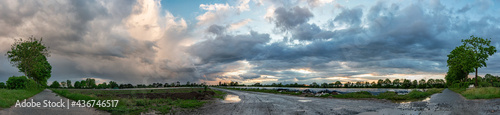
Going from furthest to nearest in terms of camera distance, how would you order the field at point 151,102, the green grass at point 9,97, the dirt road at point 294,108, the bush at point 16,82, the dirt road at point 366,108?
1. the bush at point 16,82
2. the field at point 151,102
3. the green grass at point 9,97
4. the dirt road at point 294,108
5. the dirt road at point 366,108

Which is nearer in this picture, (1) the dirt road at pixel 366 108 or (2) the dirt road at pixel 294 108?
(1) the dirt road at pixel 366 108

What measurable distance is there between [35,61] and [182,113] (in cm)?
5752

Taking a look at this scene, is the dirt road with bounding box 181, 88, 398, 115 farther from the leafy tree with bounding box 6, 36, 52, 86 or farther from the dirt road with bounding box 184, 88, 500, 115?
the leafy tree with bounding box 6, 36, 52, 86

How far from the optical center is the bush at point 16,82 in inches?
1562

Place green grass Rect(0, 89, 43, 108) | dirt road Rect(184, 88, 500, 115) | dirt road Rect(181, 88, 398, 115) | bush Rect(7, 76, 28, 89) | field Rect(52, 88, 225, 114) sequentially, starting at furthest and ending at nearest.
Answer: bush Rect(7, 76, 28, 89), field Rect(52, 88, 225, 114), green grass Rect(0, 89, 43, 108), dirt road Rect(181, 88, 398, 115), dirt road Rect(184, 88, 500, 115)

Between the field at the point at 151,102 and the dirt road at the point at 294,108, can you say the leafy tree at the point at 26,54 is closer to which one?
the field at the point at 151,102

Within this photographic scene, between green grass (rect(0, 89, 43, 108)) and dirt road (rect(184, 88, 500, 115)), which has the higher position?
green grass (rect(0, 89, 43, 108))

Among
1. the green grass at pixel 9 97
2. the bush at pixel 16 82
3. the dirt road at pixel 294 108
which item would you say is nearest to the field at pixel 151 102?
the dirt road at pixel 294 108

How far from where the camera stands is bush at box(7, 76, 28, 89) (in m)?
39.7

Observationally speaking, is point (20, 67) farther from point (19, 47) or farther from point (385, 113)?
point (385, 113)

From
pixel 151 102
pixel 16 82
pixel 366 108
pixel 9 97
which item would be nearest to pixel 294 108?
pixel 366 108

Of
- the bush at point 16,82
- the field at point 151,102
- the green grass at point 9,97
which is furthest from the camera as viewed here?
the bush at point 16,82

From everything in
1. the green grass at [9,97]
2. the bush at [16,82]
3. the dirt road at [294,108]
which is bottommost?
the dirt road at [294,108]

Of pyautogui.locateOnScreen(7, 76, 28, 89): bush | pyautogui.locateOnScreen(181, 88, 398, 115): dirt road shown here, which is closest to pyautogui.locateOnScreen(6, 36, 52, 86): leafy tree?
pyautogui.locateOnScreen(7, 76, 28, 89): bush
